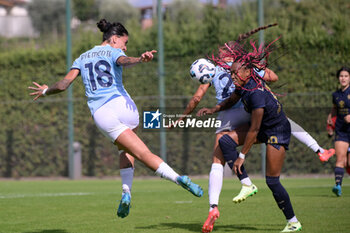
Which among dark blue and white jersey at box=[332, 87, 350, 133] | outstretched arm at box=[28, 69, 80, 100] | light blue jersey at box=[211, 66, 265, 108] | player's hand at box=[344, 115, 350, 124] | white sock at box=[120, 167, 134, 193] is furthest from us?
dark blue and white jersey at box=[332, 87, 350, 133]

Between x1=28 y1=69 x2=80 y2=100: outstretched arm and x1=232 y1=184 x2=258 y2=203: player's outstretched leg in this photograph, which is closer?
x1=28 y1=69 x2=80 y2=100: outstretched arm

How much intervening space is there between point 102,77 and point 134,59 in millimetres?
542

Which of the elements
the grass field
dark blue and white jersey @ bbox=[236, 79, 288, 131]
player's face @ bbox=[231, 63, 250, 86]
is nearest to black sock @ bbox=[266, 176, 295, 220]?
the grass field

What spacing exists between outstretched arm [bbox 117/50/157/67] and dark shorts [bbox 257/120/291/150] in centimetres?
160

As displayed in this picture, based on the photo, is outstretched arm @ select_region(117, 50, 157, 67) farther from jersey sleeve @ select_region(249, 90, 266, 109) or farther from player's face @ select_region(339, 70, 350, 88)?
player's face @ select_region(339, 70, 350, 88)

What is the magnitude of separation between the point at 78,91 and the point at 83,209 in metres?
9.01

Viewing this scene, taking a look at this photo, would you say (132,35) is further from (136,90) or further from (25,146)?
(25,146)

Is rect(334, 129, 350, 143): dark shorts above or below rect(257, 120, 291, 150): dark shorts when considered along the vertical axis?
below

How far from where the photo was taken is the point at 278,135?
20.7 ft

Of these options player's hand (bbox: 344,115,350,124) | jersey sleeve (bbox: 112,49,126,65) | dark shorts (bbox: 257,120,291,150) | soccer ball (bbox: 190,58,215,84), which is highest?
jersey sleeve (bbox: 112,49,126,65)

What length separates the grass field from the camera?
269 inches

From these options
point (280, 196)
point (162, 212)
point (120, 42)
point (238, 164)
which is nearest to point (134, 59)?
point (120, 42)

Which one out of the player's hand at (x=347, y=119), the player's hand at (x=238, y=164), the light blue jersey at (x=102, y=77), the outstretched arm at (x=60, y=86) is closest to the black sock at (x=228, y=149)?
the player's hand at (x=238, y=164)

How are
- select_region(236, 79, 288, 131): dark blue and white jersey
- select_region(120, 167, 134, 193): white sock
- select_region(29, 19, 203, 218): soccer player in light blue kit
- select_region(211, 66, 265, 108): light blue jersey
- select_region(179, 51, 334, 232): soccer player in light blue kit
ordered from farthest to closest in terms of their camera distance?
select_region(211, 66, 265, 108): light blue jersey → select_region(120, 167, 134, 193): white sock → select_region(179, 51, 334, 232): soccer player in light blue kit → select_region(236, 79, 288, 131): dark blue and white jersey → select_region(29, 19, 203, 218): soccer player in light blue kit
